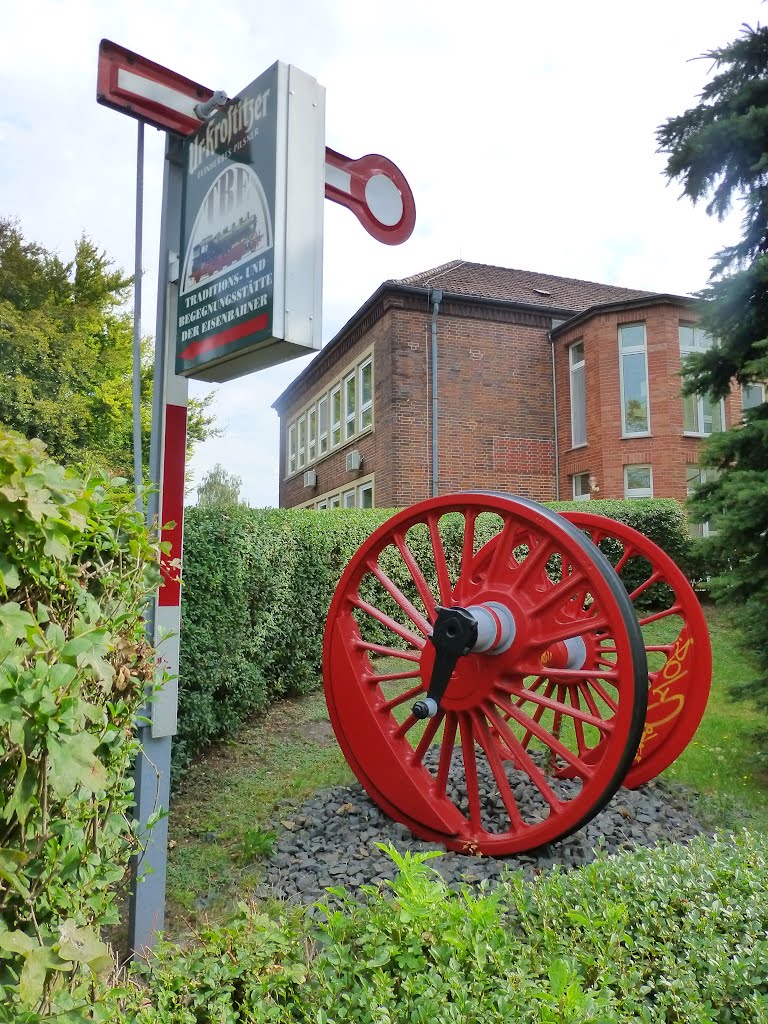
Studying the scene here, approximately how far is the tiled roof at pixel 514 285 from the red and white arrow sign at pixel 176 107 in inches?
542

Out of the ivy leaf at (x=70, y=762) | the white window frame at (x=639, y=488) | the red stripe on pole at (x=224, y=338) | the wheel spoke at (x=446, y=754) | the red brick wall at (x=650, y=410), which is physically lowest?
the wheel spoke at (x=446, y=754)

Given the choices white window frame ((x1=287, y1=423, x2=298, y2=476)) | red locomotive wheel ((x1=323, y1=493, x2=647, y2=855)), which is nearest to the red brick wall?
white window frame ((x1=287, y1=423, x2=298, y2=476))

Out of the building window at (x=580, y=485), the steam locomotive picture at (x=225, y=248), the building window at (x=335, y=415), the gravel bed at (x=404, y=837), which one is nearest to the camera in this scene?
the steam locomotive picture at (x=225, y=248)

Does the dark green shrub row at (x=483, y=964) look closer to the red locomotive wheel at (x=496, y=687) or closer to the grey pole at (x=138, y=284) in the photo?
the red locomotive wheel at (x=496, y=687)

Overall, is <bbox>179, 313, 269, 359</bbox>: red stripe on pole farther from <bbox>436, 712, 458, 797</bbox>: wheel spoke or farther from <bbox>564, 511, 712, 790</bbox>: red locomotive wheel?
<bbox>564, 511, 712, 790</bbox>: red locomotive wheel

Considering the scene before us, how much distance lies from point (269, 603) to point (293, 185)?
4709mm

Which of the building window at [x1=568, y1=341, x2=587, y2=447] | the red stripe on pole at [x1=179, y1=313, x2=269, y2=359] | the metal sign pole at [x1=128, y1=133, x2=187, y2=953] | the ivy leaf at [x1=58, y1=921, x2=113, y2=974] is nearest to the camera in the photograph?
the ivy leaf at [x1=58, y1=921, x2=113, y2=974]

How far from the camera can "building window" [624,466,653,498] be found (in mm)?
17781

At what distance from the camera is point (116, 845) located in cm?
209

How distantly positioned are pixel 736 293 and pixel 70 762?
634cm

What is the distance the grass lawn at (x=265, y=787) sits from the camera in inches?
146

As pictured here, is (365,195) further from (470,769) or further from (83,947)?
(83,947)

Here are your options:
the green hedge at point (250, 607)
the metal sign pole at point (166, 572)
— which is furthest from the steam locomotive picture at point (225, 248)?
the green hedge at point (250, 607)

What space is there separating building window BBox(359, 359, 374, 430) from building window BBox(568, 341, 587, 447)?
4.86m
